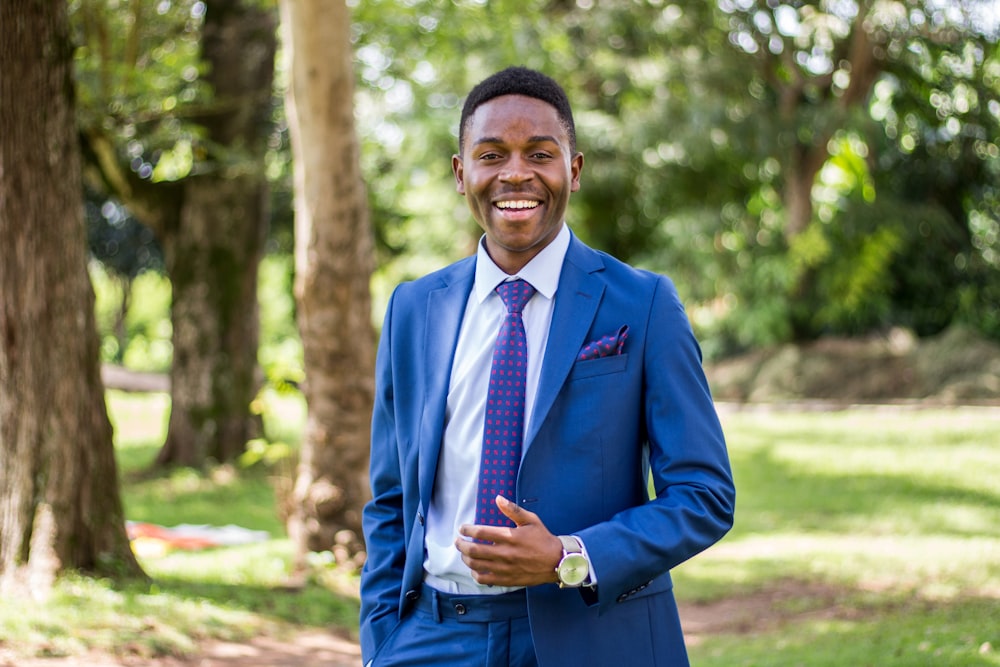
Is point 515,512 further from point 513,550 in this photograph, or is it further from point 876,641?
point 876,641

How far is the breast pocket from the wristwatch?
0.39 metres

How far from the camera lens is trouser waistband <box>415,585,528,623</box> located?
2.51 metres

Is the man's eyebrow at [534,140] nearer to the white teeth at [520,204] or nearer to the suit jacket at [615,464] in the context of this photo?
the white teeth at [520,204]

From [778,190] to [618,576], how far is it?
→ 74.6 ft

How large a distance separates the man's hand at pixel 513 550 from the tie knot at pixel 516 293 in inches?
23.3

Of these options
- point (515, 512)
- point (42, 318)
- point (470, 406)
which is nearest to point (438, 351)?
point (470, 406)

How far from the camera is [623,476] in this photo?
8.19 feet

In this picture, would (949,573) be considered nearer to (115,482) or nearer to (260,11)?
(115,482)

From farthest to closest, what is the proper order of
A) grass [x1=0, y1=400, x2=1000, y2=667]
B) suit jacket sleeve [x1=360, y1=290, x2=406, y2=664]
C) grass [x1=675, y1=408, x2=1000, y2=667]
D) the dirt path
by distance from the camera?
grass [x1=675, y1=408, x2=1000, y2=667] → grass [x1=0, y1=400, x2=1000, y2=667] → the dirt path → suit jacket sleeve [x1=360, y1=290, x2=406, y2=664]

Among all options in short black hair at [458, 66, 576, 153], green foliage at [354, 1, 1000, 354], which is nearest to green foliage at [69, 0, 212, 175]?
green foliage at [354, 1, 1000, 354]

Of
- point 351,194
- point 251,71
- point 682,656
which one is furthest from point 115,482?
point 251,71

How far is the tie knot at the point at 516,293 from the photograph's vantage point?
2.67 metres

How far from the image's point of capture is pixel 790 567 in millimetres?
9672

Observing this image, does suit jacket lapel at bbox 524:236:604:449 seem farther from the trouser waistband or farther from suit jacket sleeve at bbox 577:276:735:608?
the trouser waistband
